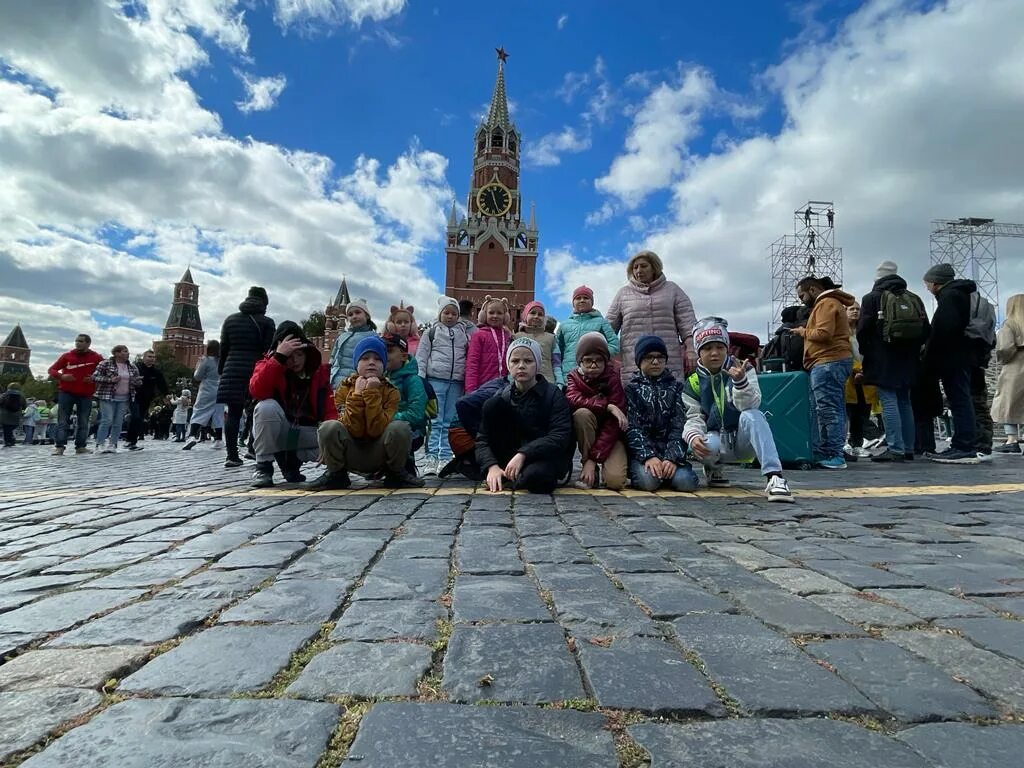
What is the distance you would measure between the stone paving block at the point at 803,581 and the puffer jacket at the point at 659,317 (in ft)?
11.8

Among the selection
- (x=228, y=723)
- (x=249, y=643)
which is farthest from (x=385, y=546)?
(x=228, y=723)

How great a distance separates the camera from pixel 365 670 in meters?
1.43

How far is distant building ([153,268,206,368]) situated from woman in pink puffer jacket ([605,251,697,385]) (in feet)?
324

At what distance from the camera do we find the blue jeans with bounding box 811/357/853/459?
638 cm

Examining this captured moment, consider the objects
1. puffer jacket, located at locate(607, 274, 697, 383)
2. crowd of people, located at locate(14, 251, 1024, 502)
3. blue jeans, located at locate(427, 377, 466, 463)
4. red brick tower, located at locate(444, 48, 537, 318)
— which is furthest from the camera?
red brick tower, located at locate(444, 48, 537, 318)

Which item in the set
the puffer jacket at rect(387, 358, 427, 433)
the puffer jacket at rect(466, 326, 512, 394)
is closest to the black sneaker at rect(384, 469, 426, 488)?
the puffer jacket at rect(387, 358, 427, 433)

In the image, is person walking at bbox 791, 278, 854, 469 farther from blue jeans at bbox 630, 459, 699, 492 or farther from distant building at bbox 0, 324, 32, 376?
distant building at bbox 0, 324, 32, 376

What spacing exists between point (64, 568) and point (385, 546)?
4.26ft

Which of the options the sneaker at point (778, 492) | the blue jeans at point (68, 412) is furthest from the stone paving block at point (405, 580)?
the blue jeans at point (68, 412)

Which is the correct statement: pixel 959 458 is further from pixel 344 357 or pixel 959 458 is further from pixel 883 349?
pixel 344 357

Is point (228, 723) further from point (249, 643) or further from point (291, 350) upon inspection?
point (291, 350)

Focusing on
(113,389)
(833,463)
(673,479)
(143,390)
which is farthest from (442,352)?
(143,390)

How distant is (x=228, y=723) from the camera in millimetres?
1189

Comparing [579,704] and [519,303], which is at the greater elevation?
[519,303]
